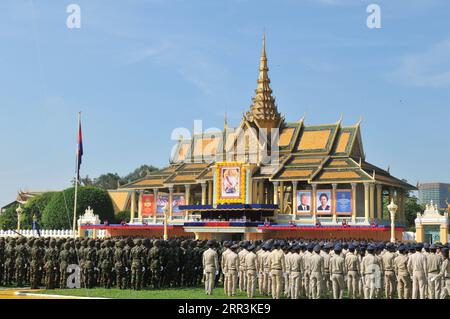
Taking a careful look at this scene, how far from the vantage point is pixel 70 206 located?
58.0 m

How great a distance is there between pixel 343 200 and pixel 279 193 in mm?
6639

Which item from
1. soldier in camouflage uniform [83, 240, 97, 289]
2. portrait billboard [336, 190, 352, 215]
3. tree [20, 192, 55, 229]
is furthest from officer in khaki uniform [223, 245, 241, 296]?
tree [20, 192, 55, 229]

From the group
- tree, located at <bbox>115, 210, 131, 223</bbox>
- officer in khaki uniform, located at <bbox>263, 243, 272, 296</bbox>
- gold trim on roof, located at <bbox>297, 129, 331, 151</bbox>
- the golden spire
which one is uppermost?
the golden spire

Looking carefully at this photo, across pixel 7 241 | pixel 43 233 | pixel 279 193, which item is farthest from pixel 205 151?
pixel 7 241

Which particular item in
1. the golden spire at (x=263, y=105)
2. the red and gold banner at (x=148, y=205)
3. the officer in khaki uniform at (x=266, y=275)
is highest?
the golden spire at (x=263, y=105)

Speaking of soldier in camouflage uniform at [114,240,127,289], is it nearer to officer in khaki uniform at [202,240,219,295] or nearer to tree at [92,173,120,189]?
officer in khaki uniform at [202,240,219,295]

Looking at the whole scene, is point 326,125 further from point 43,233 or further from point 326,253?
point 326,253

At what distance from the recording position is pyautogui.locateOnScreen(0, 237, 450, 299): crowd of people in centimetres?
1521

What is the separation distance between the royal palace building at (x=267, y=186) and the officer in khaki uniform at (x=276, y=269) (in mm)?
25428

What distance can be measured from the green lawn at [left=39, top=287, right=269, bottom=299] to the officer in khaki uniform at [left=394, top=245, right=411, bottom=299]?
3656 mm

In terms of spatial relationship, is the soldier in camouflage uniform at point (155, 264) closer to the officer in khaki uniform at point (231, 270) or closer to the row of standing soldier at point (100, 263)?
the row of standing soldier at point (100, 263)

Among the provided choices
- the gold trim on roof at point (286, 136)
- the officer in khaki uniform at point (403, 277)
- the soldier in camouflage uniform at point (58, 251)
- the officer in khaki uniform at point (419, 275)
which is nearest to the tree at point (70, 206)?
the gold trim on roof at point (286, 136)

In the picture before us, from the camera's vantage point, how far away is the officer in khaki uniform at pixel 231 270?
16.2m
